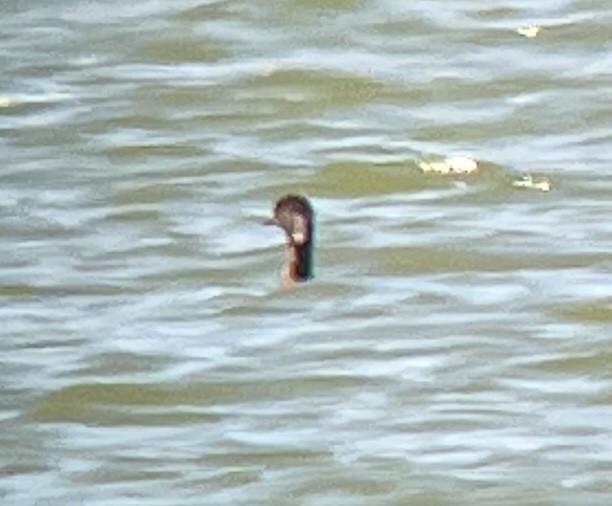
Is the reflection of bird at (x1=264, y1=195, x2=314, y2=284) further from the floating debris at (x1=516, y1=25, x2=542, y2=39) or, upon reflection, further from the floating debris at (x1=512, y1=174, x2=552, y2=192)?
the floating debris at (x1=516, y1=25, x2=542, y2=39)

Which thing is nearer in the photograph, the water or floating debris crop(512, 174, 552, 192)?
the water

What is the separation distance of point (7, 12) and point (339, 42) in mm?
1319

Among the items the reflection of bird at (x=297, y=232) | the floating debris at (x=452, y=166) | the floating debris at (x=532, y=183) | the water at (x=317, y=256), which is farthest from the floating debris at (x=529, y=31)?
the reflection of bird at (x=297, y=232)

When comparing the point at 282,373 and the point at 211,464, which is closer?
the point at 211,464

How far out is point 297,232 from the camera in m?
9.54

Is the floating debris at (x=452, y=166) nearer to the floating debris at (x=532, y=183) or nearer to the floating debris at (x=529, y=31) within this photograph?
the floating debris at (x=532, y=183)

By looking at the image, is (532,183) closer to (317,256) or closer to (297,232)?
(317,256)

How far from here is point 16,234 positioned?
10.4 meters

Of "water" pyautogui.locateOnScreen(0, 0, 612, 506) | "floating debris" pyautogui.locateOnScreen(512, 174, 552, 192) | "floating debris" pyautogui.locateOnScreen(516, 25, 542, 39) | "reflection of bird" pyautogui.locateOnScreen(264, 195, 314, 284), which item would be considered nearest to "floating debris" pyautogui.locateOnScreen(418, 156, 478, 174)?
"water" pyautogui.locateOnScreen(0, 0, 612, 506)

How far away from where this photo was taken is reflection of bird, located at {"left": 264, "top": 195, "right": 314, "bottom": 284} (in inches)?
376

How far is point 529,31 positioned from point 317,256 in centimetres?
243

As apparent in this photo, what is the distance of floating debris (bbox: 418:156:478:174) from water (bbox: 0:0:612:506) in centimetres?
5

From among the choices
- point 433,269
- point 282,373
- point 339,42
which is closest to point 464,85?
point 339,42

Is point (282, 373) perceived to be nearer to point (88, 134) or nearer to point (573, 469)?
point (573, 469)
